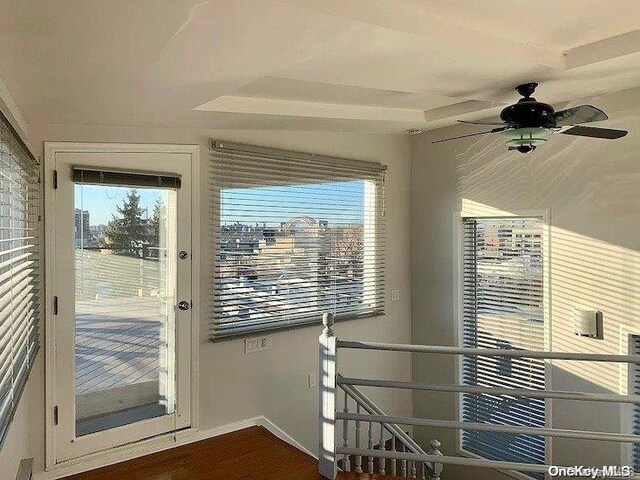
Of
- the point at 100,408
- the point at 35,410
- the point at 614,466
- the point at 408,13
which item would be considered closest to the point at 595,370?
the point at 614,466

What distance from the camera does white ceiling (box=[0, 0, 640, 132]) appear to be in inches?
68.0

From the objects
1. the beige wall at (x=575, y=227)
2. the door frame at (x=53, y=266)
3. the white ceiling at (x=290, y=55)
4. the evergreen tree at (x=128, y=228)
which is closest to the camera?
the white ceiling at (x=290, y=55)

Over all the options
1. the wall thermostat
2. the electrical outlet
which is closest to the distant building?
the electrical outlet

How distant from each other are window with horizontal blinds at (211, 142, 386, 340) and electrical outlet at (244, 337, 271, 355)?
3.4 inches

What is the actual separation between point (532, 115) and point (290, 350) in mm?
2647

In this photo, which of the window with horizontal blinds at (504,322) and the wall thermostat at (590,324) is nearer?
the wall thermostat at (590,324)

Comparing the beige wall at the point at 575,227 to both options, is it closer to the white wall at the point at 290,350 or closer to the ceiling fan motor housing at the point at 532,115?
the white wall at the point at 290,350

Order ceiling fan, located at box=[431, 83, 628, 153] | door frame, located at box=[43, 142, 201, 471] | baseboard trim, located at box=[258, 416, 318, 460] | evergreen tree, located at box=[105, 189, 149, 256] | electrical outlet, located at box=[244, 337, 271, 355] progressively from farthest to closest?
1. baseboard trim, located at box=[258, 416, 318, 460]
2. electrical outlet, located at box=[244, 337, 271, 355]
3. evergreen tree, located at box=[105, 189, 149, 256]
4. door frame, located at box=[43, 142, 201, 471]
5. ceiling fan, located at box=[431, 83, 628, 153]

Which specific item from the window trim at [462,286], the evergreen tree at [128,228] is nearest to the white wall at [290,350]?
the evergreen tree at [128,228]

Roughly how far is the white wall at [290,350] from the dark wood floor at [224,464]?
0.27 meters

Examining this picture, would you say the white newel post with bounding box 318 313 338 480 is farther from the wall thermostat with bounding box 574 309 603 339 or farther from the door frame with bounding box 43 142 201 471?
the wall thermostat with bounding box 574 309 603 339

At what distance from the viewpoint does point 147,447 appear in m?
3.64

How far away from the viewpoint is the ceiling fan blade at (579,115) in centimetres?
254

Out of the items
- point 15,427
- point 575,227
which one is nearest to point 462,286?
point 575,227
